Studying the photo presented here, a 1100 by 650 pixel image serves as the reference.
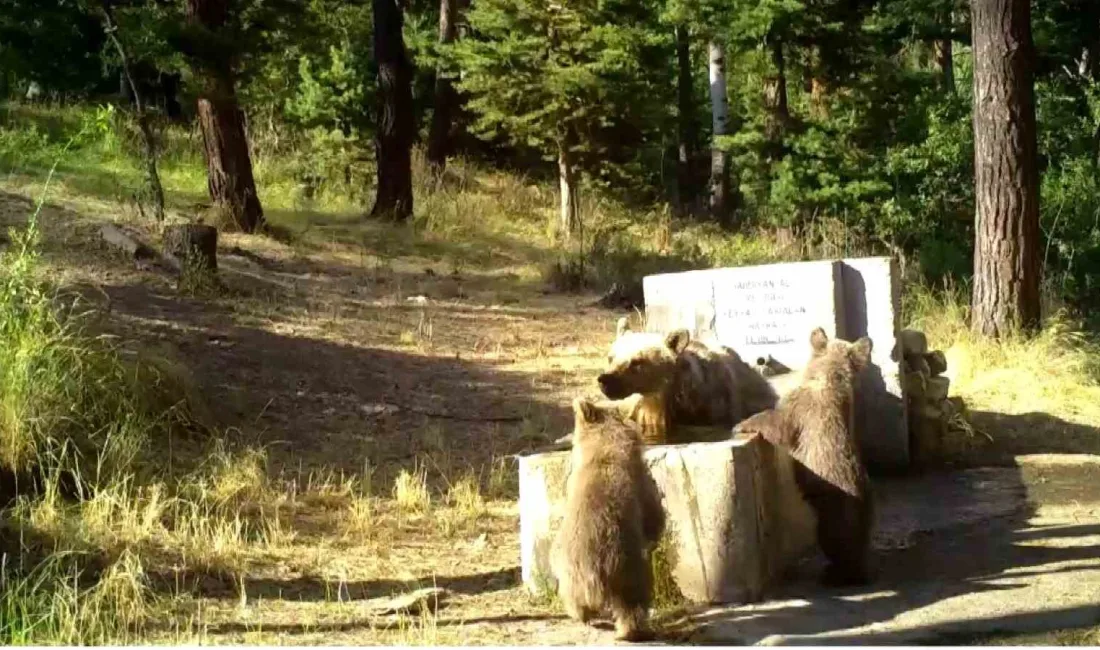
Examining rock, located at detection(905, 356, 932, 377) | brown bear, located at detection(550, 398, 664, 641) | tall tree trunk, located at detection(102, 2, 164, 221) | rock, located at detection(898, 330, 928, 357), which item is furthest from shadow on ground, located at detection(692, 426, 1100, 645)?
tall tree trunk, located at detection(102, 2, 164, 221)

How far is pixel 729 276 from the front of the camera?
9.00 m

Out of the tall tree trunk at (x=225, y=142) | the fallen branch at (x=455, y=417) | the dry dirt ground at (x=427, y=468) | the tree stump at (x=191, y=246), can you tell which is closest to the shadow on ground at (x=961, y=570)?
the dry dirt ground at (x=427, y=468)

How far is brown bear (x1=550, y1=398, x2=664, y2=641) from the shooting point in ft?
17.7

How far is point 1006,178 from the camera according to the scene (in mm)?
12109

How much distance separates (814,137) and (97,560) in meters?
13.9

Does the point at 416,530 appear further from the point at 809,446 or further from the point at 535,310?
the point at 535,310

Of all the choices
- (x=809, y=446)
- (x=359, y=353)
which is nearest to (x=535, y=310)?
(x=359, y=353)

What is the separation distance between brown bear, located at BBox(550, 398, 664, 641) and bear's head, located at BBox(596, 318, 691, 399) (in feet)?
3.07

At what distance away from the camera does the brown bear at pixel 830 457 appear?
6402 millimetres

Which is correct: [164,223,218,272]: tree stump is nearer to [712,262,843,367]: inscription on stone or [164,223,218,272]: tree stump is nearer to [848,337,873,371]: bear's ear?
[712,262,843,367]: inscription on stone

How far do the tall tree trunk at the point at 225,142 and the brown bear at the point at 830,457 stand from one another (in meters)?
10.3

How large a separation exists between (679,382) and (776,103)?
41.3ft

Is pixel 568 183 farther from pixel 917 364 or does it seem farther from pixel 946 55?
pixel 917 364

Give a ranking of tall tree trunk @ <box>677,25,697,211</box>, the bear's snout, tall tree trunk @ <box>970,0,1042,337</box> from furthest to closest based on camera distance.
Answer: tall tree trunk @ <box>677,25,697,211</box> → tall tree trunk @ <box>970,0,1042,337</box> → the bear's snout
